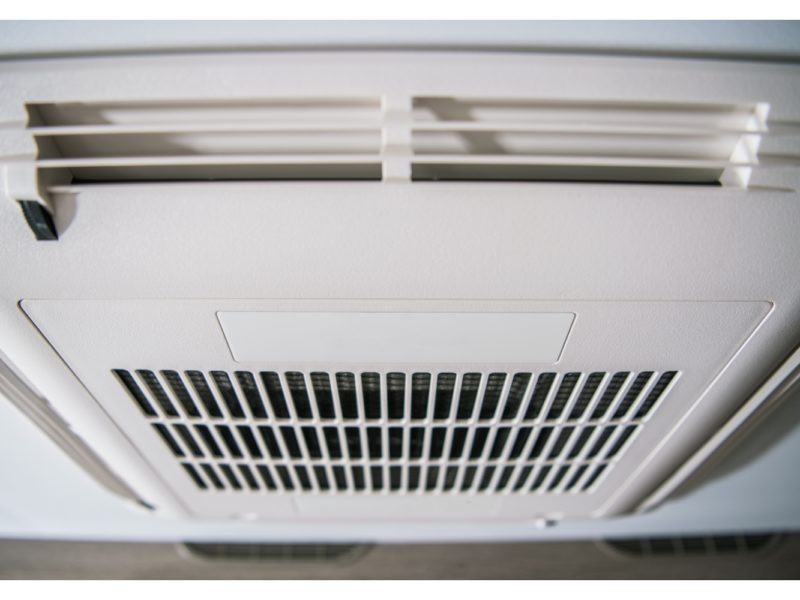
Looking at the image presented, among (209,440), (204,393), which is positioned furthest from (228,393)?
(209,440)

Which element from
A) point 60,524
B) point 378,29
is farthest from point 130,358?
point 60,524

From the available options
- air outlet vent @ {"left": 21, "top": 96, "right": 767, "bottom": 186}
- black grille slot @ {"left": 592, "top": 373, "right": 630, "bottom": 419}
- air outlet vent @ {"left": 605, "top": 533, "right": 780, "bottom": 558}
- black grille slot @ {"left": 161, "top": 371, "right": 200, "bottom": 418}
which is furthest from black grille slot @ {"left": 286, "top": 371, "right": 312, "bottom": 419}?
air outlet vent @ {"left": 605, "top": 533, "right": 780, "bottom": 558}

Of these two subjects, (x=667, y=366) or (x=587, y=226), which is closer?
(x=587, y=226)

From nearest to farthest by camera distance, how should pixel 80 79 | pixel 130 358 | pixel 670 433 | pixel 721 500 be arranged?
1. pixel 80 79
2. pixel 130 358
3. pixel 670 433
4. pixel 721 500

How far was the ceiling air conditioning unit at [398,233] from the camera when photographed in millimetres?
318

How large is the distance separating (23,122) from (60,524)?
89 cm

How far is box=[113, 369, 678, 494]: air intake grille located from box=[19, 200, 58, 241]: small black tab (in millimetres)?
171

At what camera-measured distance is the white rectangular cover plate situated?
0.41 m

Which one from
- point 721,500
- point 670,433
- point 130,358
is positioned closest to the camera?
point 130,358

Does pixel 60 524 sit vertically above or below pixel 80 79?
below

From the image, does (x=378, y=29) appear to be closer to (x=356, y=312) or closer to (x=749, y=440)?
(x=356, y=312)

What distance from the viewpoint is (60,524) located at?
2.98 ft

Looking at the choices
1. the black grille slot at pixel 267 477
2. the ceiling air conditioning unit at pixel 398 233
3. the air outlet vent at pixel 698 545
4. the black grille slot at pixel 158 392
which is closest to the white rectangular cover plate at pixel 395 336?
the ceiling air conditioning unit at pixel 398 233

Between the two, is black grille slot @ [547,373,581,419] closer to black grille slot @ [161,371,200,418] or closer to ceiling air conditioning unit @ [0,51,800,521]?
ceiling air conditioning unit @ [0,51,800,521]
